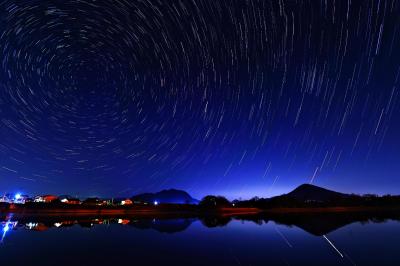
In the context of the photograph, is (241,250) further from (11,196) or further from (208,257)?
(11,196)

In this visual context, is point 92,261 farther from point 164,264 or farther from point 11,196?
point 11,196

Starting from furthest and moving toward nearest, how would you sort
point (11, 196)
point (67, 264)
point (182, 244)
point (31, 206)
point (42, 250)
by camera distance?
point (11, 196), point (31, 206), point (182, 244), point (42, 250), point (67, 264)

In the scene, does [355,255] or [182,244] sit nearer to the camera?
[355,255]

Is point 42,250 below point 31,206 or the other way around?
below

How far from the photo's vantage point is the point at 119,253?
16938 mm

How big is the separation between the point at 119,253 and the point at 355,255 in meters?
12.6

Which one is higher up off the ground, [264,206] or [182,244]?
[264,206]

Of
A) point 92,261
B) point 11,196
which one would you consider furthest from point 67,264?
point 11,196

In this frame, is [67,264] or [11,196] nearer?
[67,264]

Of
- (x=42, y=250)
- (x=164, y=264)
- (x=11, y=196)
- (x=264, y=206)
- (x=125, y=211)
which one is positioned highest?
(x=11, y=196)


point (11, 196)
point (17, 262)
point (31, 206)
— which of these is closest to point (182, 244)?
point (17, 262)

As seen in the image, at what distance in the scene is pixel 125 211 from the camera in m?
Result: 54.7

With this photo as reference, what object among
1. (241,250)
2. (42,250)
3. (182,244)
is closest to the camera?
(42,250)

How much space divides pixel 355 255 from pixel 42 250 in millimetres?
16650
